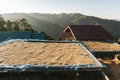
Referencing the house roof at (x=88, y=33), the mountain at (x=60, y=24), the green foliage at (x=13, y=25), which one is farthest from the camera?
the mountain at (x=60, y=24)

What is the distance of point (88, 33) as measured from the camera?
61.2 feet

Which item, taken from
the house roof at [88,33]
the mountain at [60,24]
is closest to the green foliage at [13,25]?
the house roof at [88,33]

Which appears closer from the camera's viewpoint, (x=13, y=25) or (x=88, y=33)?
(x=88, y=33)

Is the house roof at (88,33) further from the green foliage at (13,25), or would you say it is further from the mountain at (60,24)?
the mountain at (60,24)

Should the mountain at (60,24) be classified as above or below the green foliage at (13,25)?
below

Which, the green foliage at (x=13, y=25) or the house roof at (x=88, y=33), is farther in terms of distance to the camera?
the green foliage at (x=13, y=25)

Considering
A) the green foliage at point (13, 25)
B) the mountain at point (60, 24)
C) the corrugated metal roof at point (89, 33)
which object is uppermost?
the corrugated metal roof at point (89, 33)

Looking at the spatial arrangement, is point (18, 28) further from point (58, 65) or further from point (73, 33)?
point (58, 65)

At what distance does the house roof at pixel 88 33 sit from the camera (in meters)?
18.0

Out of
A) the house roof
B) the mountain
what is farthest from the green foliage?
the mountain

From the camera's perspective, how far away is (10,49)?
26.3ft

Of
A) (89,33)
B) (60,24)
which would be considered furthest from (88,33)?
(60,24)

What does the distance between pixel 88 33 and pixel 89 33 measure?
0.34 ft

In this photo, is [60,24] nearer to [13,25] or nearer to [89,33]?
[13,25]
